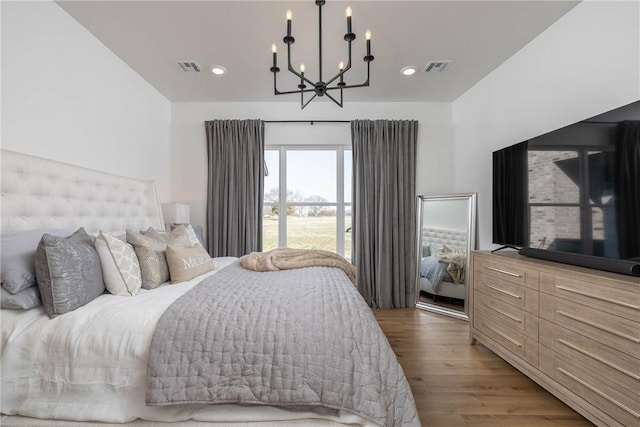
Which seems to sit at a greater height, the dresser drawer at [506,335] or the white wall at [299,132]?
the white wall at [299,132]

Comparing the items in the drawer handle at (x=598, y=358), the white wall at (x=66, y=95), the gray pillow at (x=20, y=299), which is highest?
the white wall at (x=66, y=95)

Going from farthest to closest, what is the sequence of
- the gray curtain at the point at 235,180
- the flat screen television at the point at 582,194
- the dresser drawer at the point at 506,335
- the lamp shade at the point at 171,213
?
the gray curtain at the point at 235,180 < the lamp shade at the point at 171,213 < the dresser drawer at the point at 506,335 < the flat screen television at the point at 582,194

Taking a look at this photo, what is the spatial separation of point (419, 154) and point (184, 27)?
285 centimetres

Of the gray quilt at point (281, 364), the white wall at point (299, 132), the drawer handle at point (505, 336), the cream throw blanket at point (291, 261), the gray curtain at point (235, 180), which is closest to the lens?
the gray quilt at point (281, 364)

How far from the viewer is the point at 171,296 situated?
144cm

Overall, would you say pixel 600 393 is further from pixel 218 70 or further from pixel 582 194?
pixel 218 70

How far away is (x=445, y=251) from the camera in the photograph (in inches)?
128

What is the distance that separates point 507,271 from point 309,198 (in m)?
2.36

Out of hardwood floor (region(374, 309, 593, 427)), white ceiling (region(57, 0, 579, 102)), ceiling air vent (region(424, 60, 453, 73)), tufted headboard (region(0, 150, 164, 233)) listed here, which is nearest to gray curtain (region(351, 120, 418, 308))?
white ceiling (region(57, 0, 579, 102))

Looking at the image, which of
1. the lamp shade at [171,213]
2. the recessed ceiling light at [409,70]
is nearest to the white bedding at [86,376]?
the lamp shade at [171,213]

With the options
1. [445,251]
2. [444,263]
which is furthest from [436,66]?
[444,263]

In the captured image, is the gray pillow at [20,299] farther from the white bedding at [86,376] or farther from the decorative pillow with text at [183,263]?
the decorative pillow with text at [183,263]

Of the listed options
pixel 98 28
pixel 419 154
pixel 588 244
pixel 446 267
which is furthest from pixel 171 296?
pixel 419 154

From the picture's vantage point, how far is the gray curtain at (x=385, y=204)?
11.1ft
